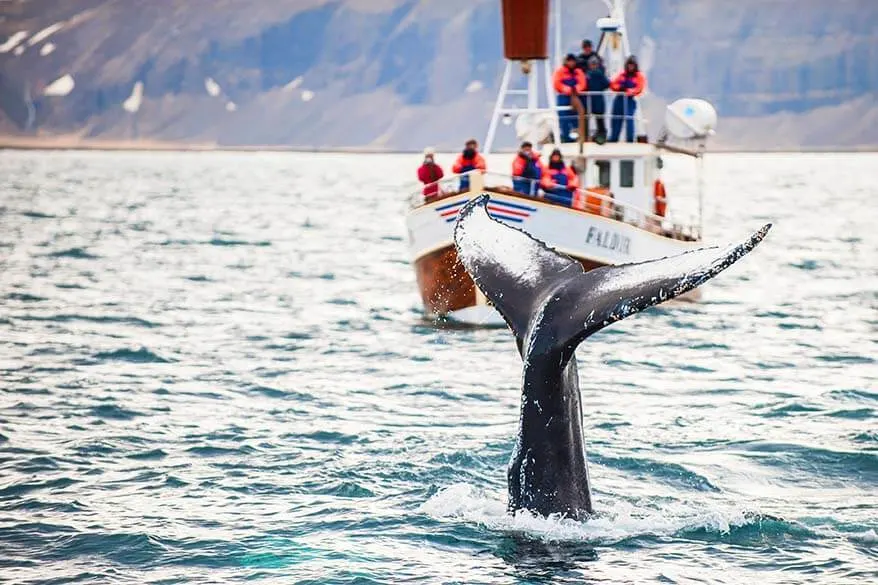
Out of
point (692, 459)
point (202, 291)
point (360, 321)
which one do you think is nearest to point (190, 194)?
point (202, 291)

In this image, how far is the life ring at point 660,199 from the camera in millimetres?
28250

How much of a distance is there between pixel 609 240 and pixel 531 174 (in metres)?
1.81

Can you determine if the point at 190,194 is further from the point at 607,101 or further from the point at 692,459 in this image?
the point at 692,459

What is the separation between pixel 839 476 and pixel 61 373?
33.7 feet

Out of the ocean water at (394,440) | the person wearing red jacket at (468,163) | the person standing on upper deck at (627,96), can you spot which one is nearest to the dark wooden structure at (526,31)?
the person standing on upper deck at (627,96)

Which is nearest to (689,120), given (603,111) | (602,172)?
(603,111)

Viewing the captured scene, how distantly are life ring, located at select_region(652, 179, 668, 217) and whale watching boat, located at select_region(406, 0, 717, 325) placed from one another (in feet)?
0.08

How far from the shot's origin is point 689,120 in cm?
2942

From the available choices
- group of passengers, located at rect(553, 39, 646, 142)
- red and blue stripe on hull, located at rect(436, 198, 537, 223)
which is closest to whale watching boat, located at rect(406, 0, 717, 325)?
red and blue stripe on hull, located at rect(436, 198, 537, 223)

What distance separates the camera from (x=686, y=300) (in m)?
28.5

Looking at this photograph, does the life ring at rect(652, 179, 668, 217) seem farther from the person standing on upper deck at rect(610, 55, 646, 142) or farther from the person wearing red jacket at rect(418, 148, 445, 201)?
the person wearing red jacket at rect(418, 148, 445, 201)

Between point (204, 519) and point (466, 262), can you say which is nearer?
point (466, 262)

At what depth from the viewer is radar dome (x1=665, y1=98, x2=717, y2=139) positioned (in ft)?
96.3

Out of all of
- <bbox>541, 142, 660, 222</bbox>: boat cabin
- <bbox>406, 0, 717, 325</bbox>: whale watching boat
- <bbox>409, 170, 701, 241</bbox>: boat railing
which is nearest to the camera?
<bbox>409, 170, 701, 241</bbox>: boat railing
